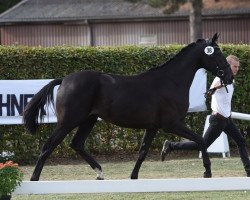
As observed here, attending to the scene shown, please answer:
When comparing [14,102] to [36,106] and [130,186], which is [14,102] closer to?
[36,106]

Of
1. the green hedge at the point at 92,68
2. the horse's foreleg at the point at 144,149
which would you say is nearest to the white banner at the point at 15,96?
the green hedge at the point at 92,68

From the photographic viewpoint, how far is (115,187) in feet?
34.8

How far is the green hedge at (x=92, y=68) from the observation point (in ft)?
55.0

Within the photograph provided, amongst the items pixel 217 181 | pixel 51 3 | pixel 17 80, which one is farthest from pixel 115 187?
pixel 51 3

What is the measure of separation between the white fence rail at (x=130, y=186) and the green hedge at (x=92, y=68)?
6.05 m

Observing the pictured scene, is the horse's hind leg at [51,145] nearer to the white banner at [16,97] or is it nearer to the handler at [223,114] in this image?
the handler at [223,114]

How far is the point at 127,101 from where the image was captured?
1233 cm

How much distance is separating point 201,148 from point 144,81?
3.99ft

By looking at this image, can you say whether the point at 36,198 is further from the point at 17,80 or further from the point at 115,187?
the point at 17,80

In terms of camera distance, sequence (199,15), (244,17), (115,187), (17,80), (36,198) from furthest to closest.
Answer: (244,17)
(199,15)
(17,80)
(36,198)
(115,187)

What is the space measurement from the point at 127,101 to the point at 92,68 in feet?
15.6

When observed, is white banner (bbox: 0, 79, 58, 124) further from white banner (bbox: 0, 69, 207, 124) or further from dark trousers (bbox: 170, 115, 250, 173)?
dark trousers (bbox: 170, 115, 250, 173)

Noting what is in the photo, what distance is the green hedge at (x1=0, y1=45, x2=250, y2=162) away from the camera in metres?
16.8

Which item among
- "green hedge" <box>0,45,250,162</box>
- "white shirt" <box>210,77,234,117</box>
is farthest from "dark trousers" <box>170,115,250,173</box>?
"green hedge" <box>0,45,250,162</box>
